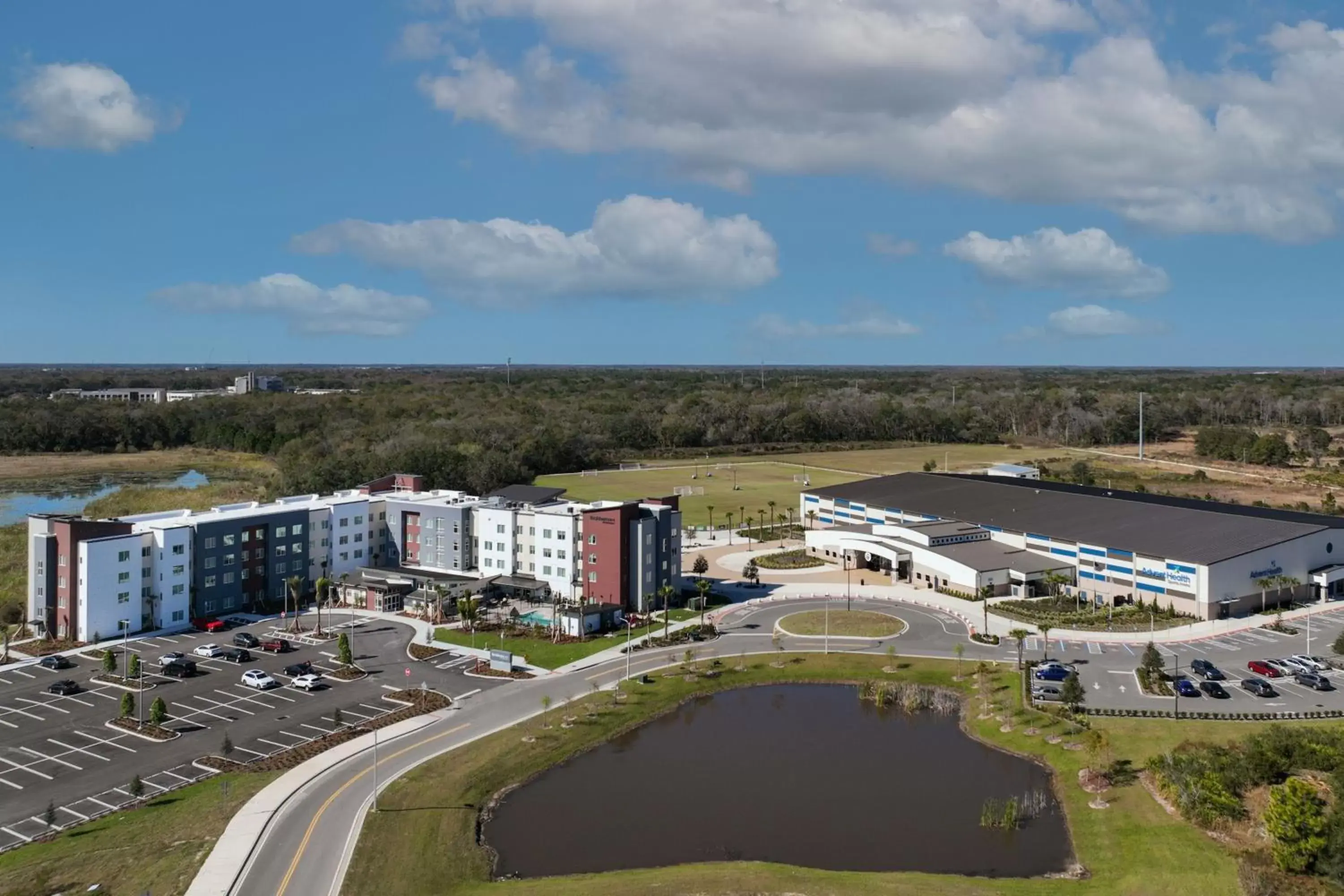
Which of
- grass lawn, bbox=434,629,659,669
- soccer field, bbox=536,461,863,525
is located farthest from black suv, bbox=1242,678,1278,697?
soccer field, bbox=536,461,863,525

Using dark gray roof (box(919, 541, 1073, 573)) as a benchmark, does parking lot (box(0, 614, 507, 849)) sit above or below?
below

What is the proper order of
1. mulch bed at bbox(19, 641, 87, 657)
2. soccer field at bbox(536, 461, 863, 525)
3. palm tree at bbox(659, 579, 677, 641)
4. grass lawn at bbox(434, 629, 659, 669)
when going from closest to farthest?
grass lawn at bbox(434, 629, 659, 669) < mulch bed at bbox(19, 641, 87, 657) < palm tree at bbox(659, 579, 677, 641) < soccer field at bbox(536, 461, 863, 525)

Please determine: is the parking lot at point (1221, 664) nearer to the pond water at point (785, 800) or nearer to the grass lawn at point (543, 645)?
the pond water at point (785, 800)

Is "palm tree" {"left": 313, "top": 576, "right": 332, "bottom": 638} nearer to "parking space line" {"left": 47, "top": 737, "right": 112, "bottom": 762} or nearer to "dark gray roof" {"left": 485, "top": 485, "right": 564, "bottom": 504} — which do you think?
"dark gray roof" {"left": 485, "top": 485, "right": 564, "bottom": 504}

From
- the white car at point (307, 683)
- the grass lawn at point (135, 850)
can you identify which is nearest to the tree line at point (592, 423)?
the white car at point (307, 683)

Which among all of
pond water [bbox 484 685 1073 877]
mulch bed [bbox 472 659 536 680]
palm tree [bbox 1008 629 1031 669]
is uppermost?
palm tree [bbox 1008 629 1031 669]

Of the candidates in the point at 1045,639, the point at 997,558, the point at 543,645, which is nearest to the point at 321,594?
the point at 543,645

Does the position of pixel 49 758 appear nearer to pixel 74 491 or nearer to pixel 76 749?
pixel 76 749
